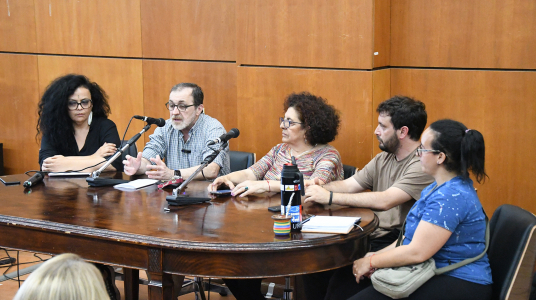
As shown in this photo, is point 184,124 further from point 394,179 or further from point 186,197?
point 394,179

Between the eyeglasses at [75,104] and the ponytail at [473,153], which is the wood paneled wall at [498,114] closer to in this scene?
the ponytail at [473,153]

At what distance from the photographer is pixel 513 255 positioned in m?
2.17

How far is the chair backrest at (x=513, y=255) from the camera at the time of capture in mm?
2125

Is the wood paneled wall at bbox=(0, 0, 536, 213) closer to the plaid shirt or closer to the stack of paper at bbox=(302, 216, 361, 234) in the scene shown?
the plaid shirt

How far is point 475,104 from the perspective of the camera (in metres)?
3.57

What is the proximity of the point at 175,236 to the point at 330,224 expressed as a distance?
2.10 ft

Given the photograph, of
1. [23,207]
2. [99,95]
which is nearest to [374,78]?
[99,95]

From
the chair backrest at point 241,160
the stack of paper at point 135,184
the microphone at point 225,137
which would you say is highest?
the microphone at point 225,137

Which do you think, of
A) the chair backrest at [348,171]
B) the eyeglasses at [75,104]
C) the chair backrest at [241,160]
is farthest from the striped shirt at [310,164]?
the eyeglasses at [75,104]

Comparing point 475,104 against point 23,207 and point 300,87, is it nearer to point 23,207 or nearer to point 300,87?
point 300,87

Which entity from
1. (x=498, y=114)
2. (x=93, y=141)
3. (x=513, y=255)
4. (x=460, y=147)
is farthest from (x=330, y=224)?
(x=93, y=141)

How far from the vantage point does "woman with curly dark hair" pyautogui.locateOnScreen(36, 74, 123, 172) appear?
370 centimetres

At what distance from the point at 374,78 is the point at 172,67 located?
1.84 m

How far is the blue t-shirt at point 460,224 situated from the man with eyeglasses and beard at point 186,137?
1.67 meters
